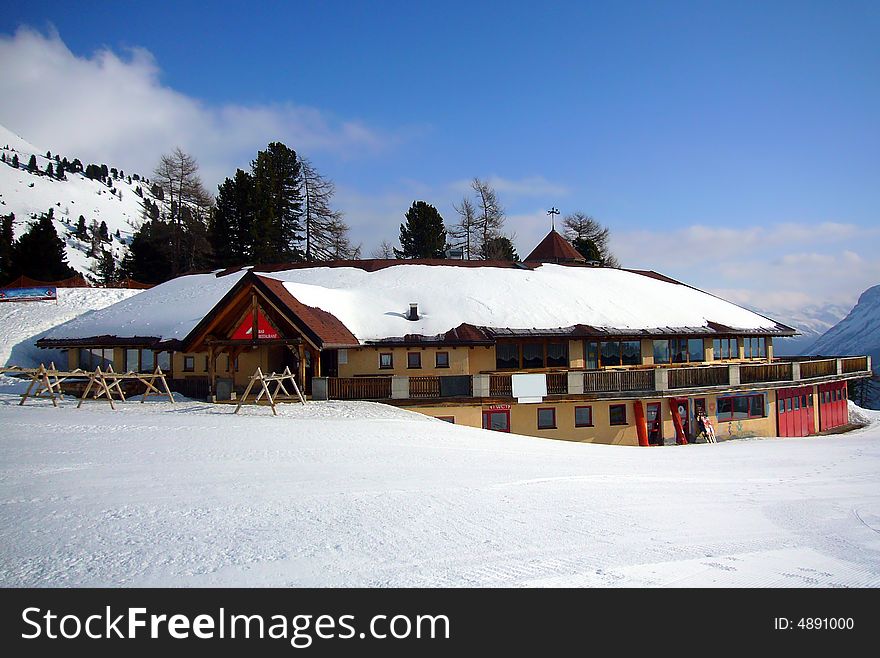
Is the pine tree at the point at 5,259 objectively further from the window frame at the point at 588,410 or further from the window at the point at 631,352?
the window at the point at 631,352

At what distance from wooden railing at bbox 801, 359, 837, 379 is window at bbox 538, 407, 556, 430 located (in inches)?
551

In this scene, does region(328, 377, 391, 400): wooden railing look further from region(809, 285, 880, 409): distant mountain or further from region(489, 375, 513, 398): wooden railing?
region(809, 285, 880, 409): distant mountain

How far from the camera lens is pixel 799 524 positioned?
336 inches

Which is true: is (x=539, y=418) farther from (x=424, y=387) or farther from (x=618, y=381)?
(x=424, y=387)

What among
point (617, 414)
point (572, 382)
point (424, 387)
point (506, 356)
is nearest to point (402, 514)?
point (424, 387)

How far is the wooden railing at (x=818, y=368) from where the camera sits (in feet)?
103

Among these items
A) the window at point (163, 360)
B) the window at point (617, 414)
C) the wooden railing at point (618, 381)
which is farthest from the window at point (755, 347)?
the window at point (163, 360)

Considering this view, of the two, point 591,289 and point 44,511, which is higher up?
point 591,289

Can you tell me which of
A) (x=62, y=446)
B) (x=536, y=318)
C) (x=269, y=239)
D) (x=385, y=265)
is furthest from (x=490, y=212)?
(x=62, y=446)

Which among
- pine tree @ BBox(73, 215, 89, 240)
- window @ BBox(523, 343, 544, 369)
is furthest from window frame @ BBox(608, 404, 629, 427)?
pine tree @ BBox(73, 215, 89, 240)

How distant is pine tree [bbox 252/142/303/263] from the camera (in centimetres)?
5272

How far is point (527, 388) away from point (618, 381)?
14.1 ft
